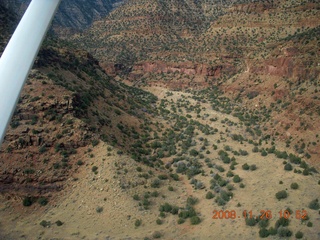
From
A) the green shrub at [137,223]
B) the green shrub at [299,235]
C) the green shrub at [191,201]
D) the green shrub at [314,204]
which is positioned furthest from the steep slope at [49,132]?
the green shrub at [314,204]

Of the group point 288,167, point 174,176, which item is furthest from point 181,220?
point 288,167

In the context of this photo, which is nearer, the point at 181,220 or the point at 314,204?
the point at 314,204

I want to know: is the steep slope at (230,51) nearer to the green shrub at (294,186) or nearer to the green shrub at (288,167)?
the green shrub at (288,167)

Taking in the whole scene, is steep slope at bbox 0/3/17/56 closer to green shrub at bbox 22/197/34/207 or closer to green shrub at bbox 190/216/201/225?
green shrub at bbox 22/197/34/207

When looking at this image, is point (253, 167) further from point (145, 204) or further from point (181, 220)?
point (145, 204)

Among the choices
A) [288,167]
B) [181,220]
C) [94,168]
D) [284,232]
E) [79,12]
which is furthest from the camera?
[79,12]

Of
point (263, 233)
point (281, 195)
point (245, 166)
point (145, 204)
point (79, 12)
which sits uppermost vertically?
point (79, 12)

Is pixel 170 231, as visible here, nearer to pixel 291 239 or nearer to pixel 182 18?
pixel 291 239

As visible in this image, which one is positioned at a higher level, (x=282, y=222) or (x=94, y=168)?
(x=94, y=168)

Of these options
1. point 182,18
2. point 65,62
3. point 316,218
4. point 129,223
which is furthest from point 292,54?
point 182,18

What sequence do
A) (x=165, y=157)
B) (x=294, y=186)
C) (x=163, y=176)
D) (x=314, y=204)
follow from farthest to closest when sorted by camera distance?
1. (x=165, y=157)
2. (x=163, y=176)
3. (x=294, y=186)
4. (x=314, y=204)

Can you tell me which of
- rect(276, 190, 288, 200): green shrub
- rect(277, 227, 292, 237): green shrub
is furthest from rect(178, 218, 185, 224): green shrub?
rect(276, 190, 288, 200): green shrub
